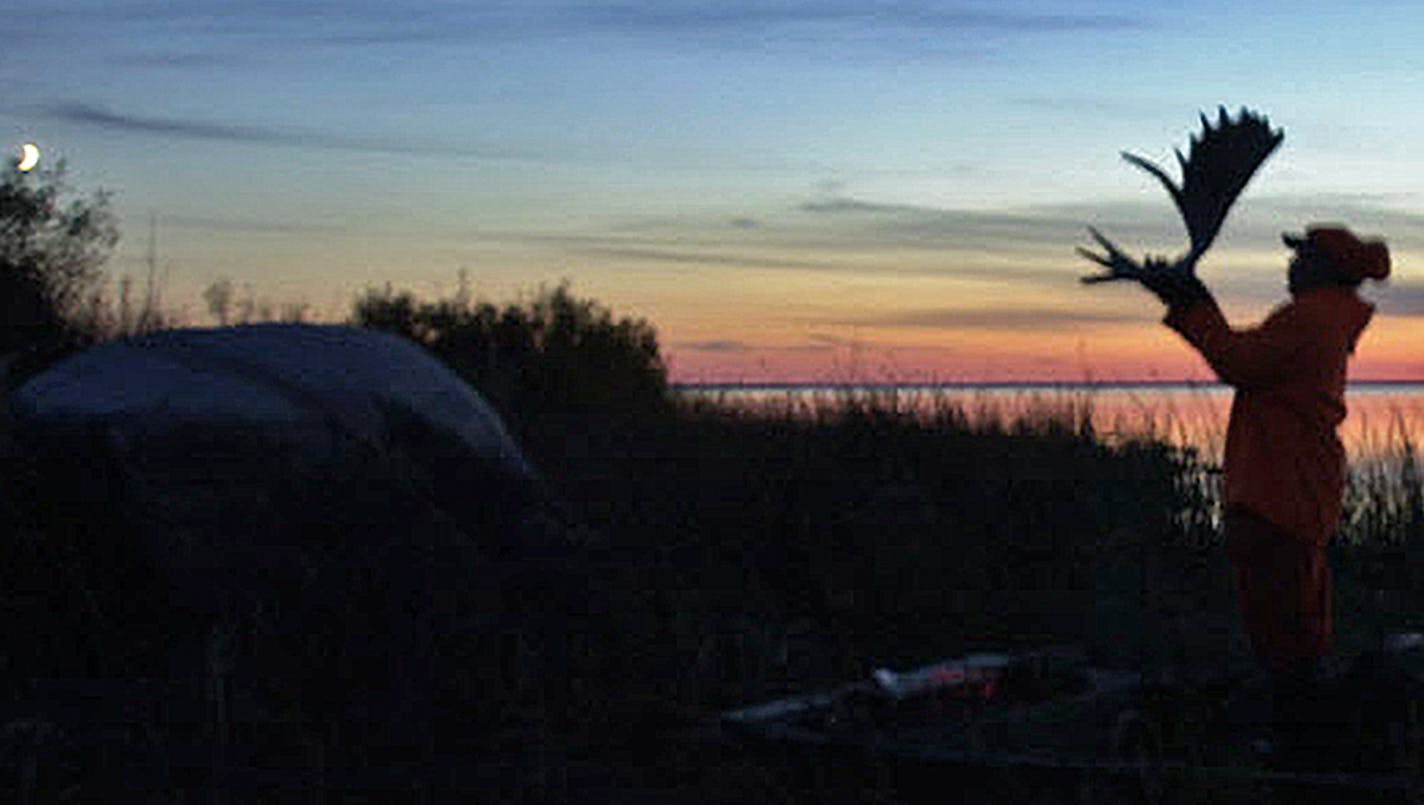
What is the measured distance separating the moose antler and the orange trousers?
1.00 m

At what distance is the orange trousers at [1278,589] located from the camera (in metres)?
7.47

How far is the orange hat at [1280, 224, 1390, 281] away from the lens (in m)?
7.49

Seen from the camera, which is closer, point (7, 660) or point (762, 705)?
point (762, 705)

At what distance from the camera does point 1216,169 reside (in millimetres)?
7703

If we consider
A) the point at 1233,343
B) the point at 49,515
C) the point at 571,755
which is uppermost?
the point at 1233,343

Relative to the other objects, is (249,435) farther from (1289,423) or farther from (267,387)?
(1289,423)

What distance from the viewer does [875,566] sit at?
11.9 metres

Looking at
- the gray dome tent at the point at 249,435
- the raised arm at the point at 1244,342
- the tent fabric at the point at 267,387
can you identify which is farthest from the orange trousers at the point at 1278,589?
the tent fabric at the point at 267,387

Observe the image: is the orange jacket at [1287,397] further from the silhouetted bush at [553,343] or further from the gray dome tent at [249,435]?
the silhouetted bush at [553,343]

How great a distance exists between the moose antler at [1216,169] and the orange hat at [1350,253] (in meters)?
0.33

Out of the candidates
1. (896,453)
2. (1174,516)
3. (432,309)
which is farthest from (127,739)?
(432,309)

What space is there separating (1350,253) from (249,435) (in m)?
5.27

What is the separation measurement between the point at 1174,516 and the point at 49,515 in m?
8.27

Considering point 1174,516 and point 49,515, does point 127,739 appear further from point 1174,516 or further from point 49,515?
point 1174,516
